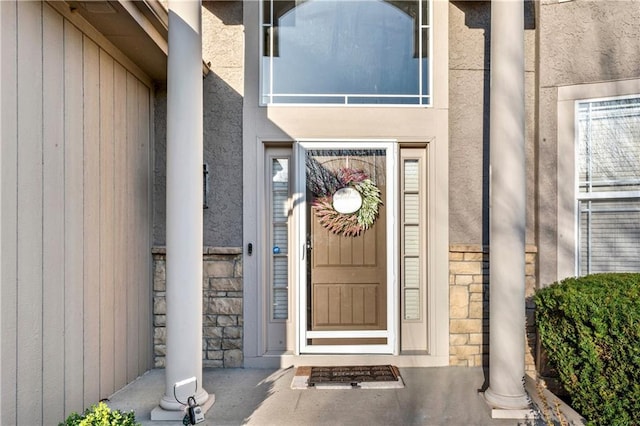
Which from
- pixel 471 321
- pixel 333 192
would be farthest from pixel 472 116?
pixel 471 321

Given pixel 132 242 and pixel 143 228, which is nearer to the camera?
pixel 132 242

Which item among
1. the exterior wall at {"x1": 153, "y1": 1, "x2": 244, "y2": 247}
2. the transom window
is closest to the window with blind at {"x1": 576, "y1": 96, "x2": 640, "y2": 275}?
the transom window

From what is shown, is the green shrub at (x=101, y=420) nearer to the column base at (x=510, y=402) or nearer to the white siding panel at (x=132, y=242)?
the white siding panel at (x=132, y=242)

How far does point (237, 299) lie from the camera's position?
420 centimetres

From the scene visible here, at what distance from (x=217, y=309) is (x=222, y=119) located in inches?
73.6

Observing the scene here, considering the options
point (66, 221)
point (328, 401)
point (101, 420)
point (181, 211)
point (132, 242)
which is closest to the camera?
point (101, 420)

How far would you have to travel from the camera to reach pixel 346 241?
430cm

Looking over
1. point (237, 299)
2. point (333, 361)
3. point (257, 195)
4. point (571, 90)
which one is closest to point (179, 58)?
point (257, 195)

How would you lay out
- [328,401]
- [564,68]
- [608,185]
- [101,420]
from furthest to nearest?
[564,68]
[608,185]
[328,401]
[101,420]

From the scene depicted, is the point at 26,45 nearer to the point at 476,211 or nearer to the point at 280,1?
the point at 280,1

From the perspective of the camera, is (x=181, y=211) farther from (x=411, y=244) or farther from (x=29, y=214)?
(x=411, y=244)

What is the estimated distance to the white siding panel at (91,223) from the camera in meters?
3.15

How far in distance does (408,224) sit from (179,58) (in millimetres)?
2604

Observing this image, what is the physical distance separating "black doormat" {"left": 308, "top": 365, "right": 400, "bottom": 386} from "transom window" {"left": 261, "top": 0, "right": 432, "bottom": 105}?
2.59m
